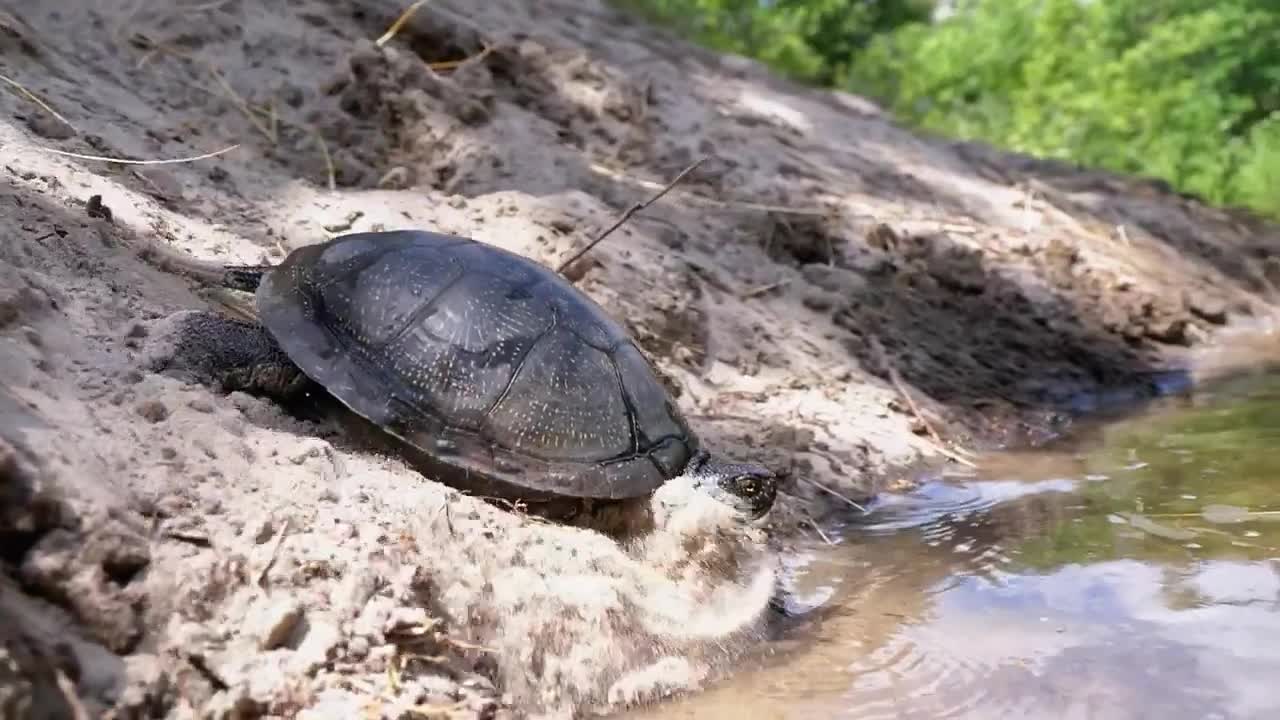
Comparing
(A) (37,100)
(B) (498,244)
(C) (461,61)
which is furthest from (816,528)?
(C) (461,61)

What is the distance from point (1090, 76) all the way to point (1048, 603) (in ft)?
40.8

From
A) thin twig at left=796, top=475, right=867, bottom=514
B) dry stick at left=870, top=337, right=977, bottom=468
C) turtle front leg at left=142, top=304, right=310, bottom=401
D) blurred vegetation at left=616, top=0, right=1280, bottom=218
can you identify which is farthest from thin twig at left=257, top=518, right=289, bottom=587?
blurred vegetation at left=616, top=0, right=1280, bottom=218

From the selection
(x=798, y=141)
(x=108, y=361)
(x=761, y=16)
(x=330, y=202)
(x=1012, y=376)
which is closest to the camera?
(x=108, y=361)

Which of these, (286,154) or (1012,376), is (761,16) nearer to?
(1012,376)

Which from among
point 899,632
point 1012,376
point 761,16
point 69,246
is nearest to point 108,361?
point 69,246

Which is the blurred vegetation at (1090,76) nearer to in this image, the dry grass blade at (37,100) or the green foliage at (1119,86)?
the green foliage at (1119,86)

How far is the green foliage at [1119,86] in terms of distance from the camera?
13430 mm

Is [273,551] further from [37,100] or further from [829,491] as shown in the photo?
[37,100]

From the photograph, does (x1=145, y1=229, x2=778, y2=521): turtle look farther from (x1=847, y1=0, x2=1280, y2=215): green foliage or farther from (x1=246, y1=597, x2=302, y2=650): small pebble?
(x1=847, y1=0, x2=1280, y2=215): green foliage

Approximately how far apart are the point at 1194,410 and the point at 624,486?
431cm

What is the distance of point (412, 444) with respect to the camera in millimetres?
3244

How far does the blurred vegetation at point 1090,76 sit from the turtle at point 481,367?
9455 millimetres

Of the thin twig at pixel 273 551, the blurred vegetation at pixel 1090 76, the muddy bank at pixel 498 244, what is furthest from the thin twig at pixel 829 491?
the blurred vegetation at pixel 1090 76

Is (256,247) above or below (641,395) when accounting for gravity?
below
